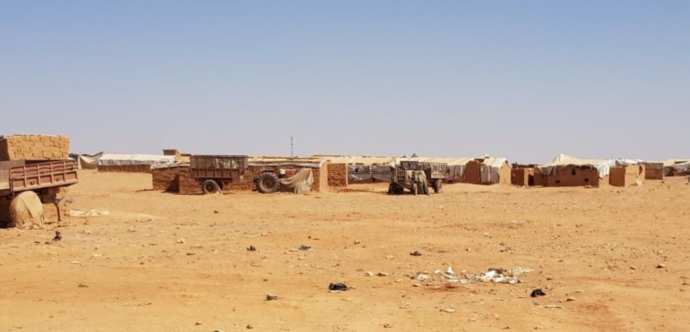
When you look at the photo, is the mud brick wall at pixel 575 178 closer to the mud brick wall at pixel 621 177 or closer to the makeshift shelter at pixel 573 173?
the makeshift shelter at pixel 573 173

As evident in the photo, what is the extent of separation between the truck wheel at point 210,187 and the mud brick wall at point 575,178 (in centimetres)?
2112

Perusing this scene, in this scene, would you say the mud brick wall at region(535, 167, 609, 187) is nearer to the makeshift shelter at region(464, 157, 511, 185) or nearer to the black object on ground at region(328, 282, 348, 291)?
the makeshift shelter at region(464, 157, 511, 185)

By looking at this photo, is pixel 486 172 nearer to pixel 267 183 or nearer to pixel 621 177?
pixel 621 177

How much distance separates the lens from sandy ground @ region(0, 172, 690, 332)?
10219 mm

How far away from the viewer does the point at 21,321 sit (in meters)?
9.77

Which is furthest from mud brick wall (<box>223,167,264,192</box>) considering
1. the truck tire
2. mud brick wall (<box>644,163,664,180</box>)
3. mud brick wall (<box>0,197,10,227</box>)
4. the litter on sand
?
mud brick wall (<box>644,163,664,180</box>)

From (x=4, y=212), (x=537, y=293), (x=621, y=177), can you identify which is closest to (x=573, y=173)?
(x=621, y=177)

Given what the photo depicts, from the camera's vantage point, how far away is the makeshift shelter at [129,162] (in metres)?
65.8

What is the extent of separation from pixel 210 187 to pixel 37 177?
16860 millimetres

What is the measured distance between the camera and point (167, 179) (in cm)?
4081

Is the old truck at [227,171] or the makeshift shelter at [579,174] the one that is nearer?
the old truck at [227,171]

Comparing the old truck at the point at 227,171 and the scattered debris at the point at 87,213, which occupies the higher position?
the old truck at the point at 227,171

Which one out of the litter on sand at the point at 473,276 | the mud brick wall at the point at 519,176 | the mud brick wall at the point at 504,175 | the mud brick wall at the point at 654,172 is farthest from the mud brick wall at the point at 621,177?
the litter on sand at the point at 473,276

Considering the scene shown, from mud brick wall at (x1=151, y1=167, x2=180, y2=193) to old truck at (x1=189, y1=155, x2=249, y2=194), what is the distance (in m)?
1.79
